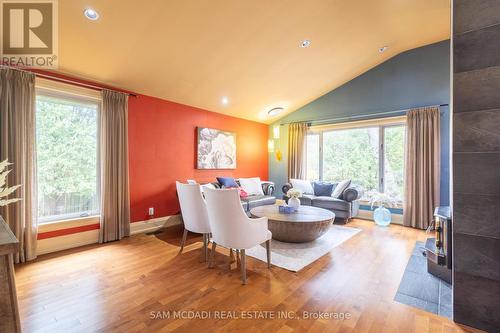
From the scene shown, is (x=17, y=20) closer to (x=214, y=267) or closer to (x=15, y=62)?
(x=15, y=62)

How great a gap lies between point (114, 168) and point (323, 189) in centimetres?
427

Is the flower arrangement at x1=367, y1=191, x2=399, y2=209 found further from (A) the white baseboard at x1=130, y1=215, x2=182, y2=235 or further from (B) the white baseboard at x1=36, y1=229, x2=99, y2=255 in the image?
(B) the white baseboard at x1=36, y1=229, x2=99, y2=255

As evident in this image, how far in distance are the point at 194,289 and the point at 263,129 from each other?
521cm

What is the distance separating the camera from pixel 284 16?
3189 mm

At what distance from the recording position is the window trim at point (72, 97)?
3145 mm

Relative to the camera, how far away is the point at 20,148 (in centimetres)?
286

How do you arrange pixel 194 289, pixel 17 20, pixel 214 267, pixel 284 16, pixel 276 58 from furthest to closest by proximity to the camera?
pixel 276 58, pixel 284 16, pixel 214 267, pixel 17 20, pixel 194 289

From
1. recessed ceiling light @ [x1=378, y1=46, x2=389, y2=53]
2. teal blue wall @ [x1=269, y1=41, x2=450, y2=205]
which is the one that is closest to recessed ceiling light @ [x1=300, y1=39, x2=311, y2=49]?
recessed ceiling light @ [x1=378, y1=46, x2=389, y2=53]

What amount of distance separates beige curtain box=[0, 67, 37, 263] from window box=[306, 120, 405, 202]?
5.44m

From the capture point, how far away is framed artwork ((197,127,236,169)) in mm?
5102

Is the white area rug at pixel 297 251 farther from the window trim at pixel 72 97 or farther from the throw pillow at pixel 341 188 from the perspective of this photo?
the window trim at pixel 72 97

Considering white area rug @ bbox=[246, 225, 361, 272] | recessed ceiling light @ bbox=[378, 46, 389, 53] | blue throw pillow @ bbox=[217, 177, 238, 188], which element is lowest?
white area rug @ bbox=[246, 225, 361, 272]

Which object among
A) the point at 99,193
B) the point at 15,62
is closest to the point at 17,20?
the point at 15,62

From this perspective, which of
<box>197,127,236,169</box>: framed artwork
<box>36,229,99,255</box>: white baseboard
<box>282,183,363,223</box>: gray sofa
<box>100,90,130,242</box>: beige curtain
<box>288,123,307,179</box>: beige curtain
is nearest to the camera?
<box>36,229,99,255</box>: white baseboard
